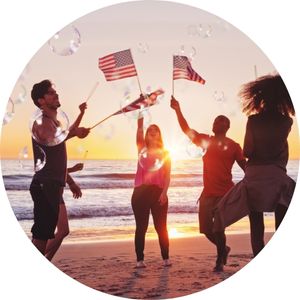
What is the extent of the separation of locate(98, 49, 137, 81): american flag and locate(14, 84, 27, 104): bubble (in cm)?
50

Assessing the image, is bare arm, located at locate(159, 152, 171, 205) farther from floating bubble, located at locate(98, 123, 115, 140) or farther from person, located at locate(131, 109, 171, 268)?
floating bubble, located at locate(98, 123, 115, 140)

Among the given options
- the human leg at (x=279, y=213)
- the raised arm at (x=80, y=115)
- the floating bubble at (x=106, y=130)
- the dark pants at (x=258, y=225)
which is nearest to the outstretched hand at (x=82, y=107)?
the raised arm at (x=80, y=115)

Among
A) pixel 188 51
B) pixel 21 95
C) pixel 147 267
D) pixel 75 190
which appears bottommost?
pixel 147 267

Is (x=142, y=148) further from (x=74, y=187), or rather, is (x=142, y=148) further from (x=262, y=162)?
(x=262, y=162)

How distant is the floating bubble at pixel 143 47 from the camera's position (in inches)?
226

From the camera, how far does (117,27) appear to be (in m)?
5.77

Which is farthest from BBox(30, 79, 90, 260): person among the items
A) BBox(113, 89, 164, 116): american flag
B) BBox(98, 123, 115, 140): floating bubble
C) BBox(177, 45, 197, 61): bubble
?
BBox(177, 45, 197, 61): bubble

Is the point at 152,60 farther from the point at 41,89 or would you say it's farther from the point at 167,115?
the point at 41,89

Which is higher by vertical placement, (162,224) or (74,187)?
(74,187)

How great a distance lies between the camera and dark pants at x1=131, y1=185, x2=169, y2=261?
18.9ft

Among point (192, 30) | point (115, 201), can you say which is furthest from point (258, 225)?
point (192, 30)

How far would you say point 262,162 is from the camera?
588cm

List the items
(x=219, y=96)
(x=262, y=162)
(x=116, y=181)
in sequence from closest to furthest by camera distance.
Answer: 1. (x=116, y=181)
2. (x=219, y=96)
3. (x=262, y=162)

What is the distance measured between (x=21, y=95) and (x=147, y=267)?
4.37 ft
